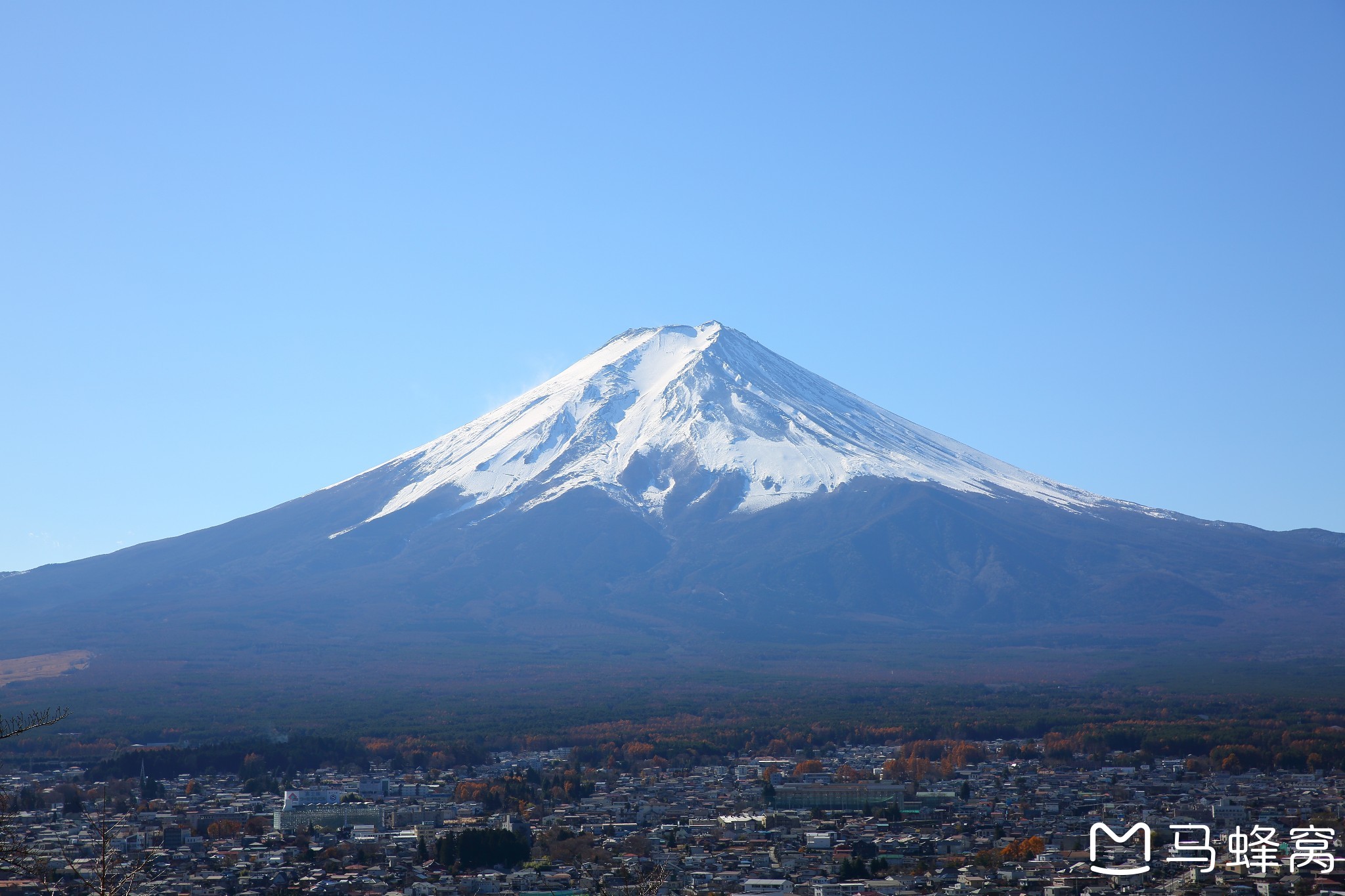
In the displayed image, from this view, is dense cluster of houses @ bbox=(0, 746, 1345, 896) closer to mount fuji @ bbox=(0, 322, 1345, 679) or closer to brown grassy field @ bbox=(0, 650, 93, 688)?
brown grassy field @ bbox=(0, 650, 93, 688)

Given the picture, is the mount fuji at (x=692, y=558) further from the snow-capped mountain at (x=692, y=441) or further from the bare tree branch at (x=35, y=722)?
the bare tree branch at (x=35, y=722)

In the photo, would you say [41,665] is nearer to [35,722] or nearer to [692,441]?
[692,441]

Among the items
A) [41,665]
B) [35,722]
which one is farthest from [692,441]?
→ [35,722]

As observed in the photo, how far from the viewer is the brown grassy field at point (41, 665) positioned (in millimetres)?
90375

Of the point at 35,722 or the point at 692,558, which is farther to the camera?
the point at 692,558

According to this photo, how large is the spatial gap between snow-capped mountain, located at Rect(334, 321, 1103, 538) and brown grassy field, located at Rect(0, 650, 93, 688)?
49184mm

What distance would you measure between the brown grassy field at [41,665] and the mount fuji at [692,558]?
2.88 m

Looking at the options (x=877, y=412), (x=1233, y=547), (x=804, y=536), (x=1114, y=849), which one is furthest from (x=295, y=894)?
(x=877, y=412)

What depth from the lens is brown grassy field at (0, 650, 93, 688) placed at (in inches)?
3558

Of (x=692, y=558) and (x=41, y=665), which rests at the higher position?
(x=692, y=558)

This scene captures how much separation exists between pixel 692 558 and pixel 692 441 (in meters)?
23.2

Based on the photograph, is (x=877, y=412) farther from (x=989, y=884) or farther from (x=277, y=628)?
(x=989, y=884)

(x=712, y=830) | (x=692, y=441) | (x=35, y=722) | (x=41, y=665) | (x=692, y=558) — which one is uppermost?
(x=692, y=441)

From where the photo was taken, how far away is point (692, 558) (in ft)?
451
